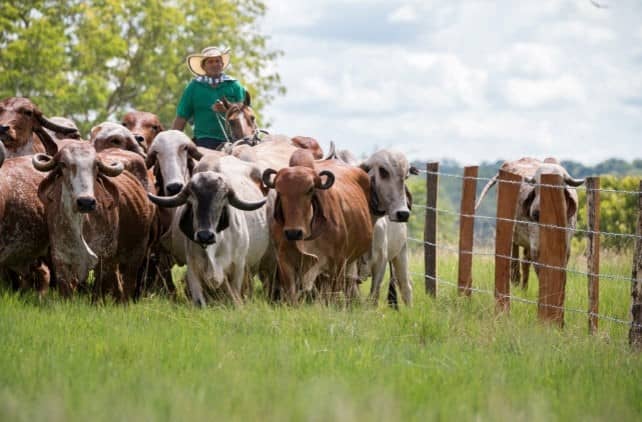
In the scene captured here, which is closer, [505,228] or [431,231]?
[505,228]

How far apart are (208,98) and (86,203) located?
4.16m

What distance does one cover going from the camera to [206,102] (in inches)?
508

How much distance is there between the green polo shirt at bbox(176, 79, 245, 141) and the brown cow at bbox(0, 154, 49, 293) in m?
2.99

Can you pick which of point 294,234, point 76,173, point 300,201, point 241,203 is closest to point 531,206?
point 300,201

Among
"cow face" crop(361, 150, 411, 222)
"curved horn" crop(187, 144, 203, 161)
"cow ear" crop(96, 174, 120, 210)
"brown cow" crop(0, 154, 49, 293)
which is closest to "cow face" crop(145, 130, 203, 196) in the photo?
"curved horn" crop(187, 144, 203, 161)

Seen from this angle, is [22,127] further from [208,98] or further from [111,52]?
[111,52]

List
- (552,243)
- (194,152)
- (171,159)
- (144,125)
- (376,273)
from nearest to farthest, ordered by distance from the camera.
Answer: (552,243) < (171,159) < (194,152) < (376,273) < (144,125)

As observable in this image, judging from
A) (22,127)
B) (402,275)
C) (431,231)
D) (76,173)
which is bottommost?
(402,275)

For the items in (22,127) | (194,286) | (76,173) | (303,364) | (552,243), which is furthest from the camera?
(22,127)

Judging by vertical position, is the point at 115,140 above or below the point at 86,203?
above

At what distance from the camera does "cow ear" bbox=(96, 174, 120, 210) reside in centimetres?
→ 965

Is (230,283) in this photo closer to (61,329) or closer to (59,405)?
(61,329)

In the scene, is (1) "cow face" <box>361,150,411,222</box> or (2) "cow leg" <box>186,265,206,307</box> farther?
(1) "cow face" <box>361,150,411,222</box>

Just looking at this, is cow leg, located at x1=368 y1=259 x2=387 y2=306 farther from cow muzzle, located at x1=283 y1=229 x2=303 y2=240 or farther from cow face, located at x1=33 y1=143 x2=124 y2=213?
cow face, located at x1=33 y1=143 x2=124 y2=213
